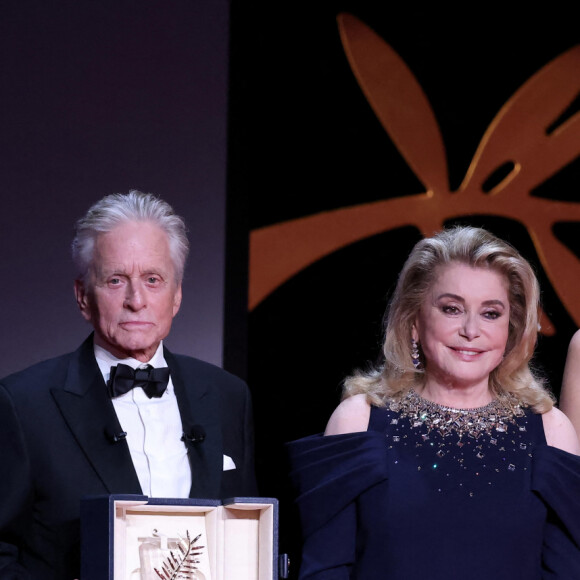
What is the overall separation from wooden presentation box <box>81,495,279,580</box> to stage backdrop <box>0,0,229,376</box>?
1789 millimetres

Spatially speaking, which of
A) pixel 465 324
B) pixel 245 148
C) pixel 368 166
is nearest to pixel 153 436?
pixel 465 324

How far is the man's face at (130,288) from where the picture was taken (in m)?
2.30

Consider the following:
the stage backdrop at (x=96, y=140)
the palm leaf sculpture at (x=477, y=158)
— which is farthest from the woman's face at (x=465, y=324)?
the palm leaf sculpture at (x=477, y=158)

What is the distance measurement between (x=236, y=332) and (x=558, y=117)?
1.68 m

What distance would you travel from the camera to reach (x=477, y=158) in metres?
4.32

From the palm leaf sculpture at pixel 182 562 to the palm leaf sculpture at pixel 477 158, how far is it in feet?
7.50

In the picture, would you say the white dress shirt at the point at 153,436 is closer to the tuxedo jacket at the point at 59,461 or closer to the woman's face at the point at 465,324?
the tuxedo jacket at the point at 59,461

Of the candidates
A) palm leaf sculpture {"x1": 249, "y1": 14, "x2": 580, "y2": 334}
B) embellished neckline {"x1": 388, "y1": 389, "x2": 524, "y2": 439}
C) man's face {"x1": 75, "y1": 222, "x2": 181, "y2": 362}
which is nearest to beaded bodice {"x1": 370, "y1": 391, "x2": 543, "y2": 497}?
embellished neckline {"x1": 388, "y1": 389, "x2": 524, "y2": 439}

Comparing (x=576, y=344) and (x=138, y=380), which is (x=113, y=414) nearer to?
(x=138, y=380)

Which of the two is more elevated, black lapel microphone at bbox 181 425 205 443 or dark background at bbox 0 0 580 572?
dark background at bbox 0 0 580 572

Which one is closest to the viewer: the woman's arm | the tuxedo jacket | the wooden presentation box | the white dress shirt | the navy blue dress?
the wooden presentation box

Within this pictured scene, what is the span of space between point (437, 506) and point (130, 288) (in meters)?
0.88

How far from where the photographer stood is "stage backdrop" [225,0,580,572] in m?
4.12

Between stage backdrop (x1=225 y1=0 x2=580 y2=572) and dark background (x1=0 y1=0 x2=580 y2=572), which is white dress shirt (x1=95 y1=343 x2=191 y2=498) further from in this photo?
stage backdrop (x1=225 y1=0 x2=580 y2=572)
